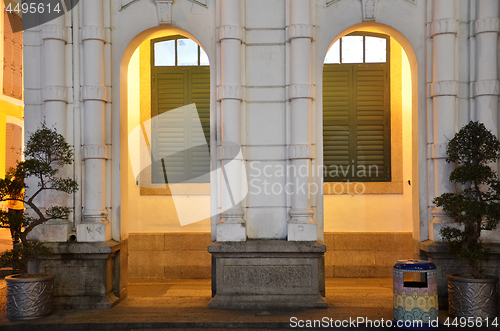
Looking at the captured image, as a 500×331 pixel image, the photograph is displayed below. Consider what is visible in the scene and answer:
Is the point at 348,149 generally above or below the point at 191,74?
below

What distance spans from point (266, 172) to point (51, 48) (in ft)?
16.6

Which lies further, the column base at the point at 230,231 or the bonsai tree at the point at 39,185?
the column base at the point at 230,231

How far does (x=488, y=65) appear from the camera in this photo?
29.5 feet

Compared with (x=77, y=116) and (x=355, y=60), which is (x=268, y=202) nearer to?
(x=77, y=116)

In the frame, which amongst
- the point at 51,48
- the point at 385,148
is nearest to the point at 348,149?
the point at 385,148

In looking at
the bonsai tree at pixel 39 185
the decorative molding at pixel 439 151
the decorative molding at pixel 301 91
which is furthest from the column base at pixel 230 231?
the decorative molding at pixel 439 151

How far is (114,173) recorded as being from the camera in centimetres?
959

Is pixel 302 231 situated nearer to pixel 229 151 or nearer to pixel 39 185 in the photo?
pixel 229 151

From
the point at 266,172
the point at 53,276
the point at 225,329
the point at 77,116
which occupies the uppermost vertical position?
the point at 77,116

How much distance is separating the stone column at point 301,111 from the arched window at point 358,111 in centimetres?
350

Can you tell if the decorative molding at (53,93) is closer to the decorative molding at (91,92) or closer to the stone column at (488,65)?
the decorative molding at (91,92)

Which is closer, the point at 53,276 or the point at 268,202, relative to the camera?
the point at 53,276

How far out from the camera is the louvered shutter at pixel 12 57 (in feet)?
63.4

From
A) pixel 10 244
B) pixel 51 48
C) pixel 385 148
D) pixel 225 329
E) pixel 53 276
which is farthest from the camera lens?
pixel 10 244
